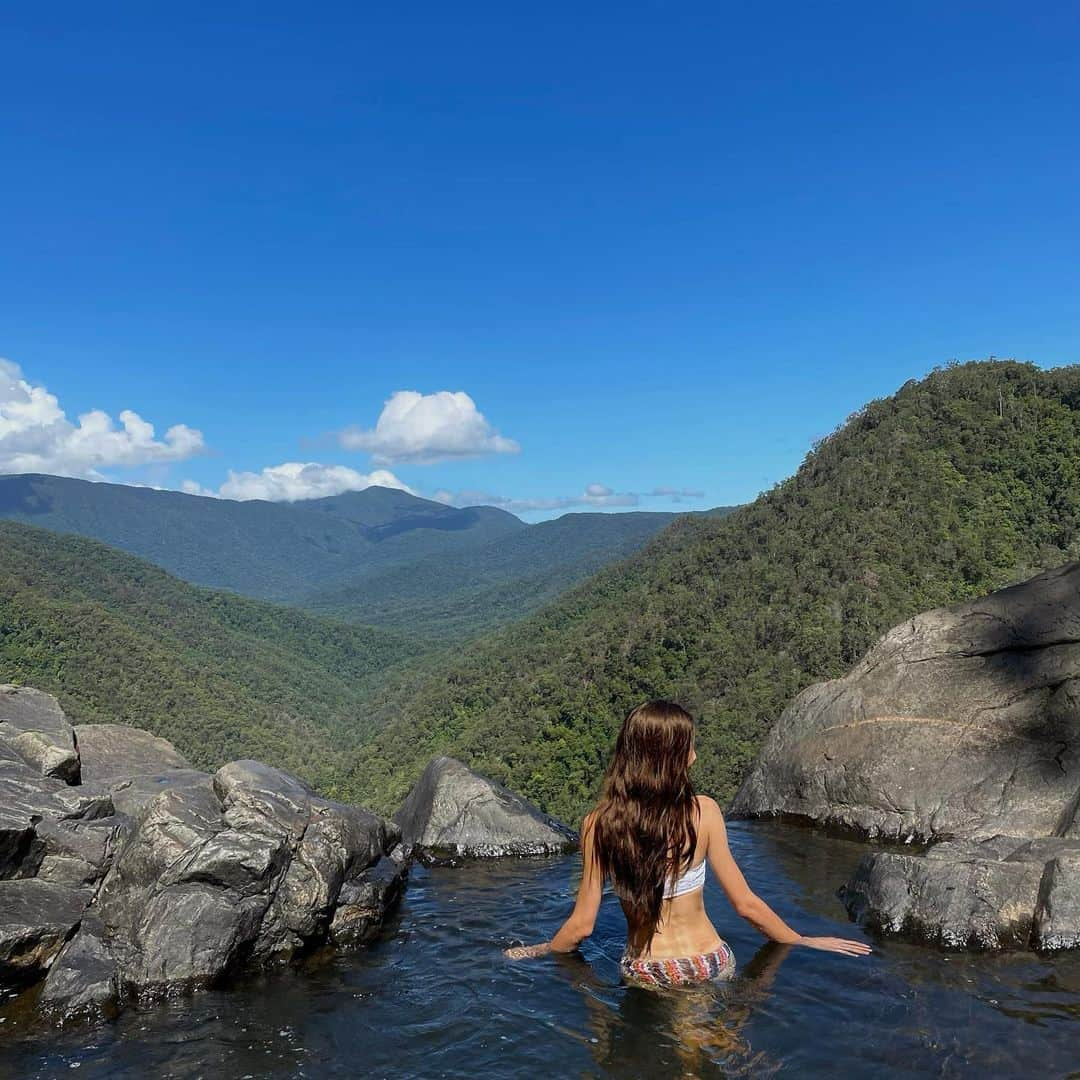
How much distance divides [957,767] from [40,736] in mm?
13458

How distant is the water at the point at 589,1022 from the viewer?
629 cm

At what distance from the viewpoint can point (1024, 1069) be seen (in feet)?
19.4

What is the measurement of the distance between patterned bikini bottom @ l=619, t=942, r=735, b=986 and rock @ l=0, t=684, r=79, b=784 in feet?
26.3

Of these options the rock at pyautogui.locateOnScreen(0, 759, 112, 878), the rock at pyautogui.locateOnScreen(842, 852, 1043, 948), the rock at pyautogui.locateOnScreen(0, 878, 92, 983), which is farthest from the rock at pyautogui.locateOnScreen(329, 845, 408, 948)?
the rock at pyautogui.locateOnScreen(842, 852, 1043, 948)

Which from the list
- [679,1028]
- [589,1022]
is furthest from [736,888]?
[589,1022]

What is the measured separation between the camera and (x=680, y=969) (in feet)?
23.2

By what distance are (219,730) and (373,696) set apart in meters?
61.5

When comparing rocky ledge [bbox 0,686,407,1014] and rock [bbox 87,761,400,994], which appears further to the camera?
rock [bbox 87,761,400,994]

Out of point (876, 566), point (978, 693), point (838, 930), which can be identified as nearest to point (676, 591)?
point (876, 566)

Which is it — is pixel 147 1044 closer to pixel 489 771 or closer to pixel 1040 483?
pixel 489 771

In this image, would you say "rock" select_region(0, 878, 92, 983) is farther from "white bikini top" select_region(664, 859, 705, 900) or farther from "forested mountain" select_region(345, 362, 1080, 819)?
"forested mountain" select_region(345, 362, 1080, 819)

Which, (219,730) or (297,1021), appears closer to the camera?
(297,1021)

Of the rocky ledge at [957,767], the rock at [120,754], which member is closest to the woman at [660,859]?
the rocky ledge at [957,767]

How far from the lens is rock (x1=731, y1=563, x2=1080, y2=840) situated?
11.7 m
